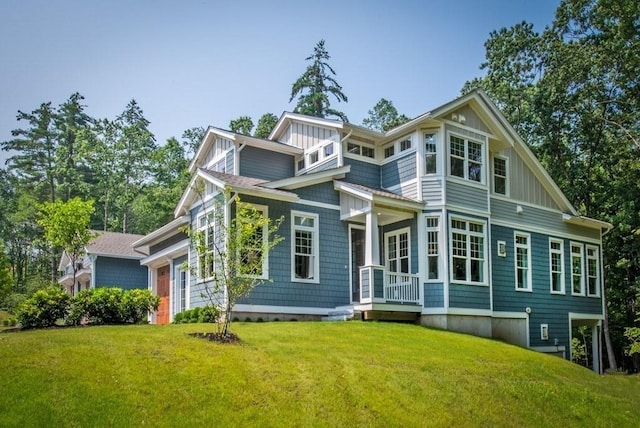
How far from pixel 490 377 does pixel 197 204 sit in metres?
10.0

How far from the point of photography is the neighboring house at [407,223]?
667 inches

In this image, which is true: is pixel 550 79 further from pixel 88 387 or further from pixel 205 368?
pixel 88 387

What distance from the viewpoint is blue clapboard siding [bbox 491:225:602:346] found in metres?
19.8

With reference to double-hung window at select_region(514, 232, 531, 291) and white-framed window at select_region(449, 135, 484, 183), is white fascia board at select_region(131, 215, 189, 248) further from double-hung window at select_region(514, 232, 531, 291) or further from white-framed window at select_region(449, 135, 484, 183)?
double-hung window at select_region(514, 232, 531, 291)

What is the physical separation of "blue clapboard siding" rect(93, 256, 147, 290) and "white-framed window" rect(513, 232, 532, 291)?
57.2 ft

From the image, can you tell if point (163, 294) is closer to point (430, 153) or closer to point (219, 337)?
point (430, 153)

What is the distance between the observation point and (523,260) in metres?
21.0

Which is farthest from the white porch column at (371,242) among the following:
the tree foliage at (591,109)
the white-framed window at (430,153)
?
the tree foliage at (591,109)

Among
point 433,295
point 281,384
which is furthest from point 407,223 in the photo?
point 281,384

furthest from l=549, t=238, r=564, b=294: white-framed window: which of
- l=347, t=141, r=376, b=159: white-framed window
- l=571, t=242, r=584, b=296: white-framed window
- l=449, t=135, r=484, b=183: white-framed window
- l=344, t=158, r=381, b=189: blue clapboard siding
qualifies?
l=347, t=141, r=376, b=159: white-framed window

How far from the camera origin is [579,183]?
27.4 meters

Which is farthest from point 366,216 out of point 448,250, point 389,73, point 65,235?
point 65,235

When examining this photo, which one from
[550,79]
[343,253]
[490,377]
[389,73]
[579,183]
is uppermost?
[550,79]

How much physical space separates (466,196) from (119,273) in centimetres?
1765
